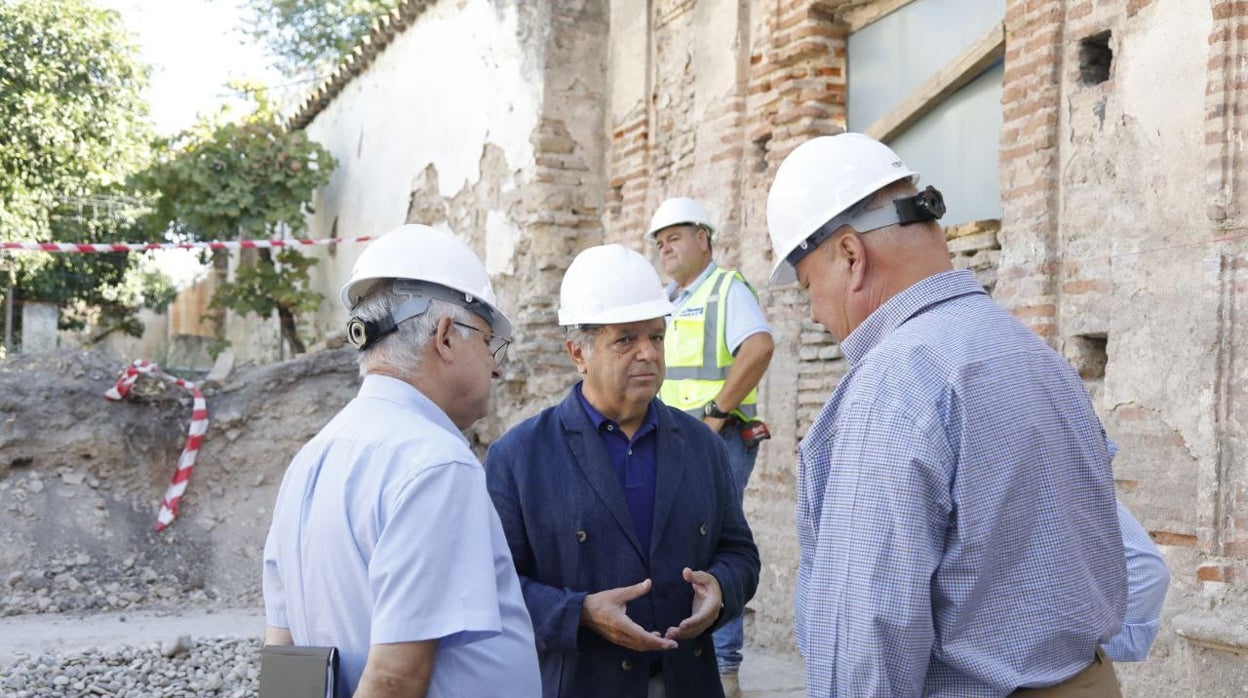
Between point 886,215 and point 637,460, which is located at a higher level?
point 886,215

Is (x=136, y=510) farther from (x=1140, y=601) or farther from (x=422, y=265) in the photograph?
(x=1140, y=601)

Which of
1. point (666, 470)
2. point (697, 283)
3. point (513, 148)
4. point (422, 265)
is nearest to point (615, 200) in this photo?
point (513, 148)

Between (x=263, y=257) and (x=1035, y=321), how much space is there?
509 inches

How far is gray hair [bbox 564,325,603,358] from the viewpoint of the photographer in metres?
3.42

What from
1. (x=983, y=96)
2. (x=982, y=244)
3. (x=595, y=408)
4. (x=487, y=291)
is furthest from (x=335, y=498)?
(x=983, y=96)

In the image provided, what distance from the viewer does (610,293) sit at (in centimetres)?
340

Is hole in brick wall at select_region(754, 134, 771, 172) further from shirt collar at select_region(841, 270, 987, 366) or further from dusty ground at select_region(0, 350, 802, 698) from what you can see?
shirt collar at select_region(841, 270, 987, 366)

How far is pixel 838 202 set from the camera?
6.88 ft

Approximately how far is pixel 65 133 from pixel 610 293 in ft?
64.7

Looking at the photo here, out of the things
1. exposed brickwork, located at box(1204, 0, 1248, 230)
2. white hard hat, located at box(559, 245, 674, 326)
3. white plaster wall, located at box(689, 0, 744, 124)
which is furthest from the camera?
white plaster wall, located at box(689, 0, 744, 124)

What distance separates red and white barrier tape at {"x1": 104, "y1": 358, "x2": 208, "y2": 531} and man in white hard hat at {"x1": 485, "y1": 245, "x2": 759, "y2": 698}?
714cm

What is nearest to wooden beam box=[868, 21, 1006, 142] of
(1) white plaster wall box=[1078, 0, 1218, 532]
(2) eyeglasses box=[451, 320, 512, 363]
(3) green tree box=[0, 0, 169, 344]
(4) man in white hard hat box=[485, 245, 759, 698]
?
(1) white plaster wall box=[1078, 0, 1218, 532]

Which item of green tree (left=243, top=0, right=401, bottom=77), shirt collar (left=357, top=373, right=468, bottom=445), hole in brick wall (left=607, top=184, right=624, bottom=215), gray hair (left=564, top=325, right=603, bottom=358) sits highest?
green tree (left=243, top=0, right=401, bottom=77)

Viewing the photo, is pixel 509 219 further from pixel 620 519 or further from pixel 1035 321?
pixel 620 519
